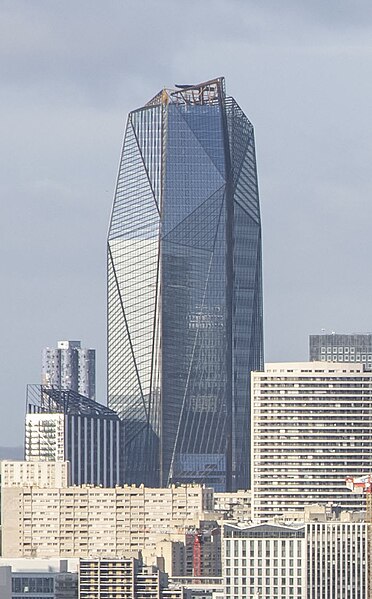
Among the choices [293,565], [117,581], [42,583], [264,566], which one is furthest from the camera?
[293,565]

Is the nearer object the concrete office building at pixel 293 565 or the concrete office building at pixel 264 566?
the concrete office building at pixel 293 565

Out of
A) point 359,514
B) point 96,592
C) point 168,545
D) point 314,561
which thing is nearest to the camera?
point 96,592

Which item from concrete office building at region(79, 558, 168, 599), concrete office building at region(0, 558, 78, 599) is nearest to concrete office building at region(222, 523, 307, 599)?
concrete office building at region(79, 558, 168, 599)

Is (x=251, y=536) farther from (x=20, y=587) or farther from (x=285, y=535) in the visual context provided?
(x=20, y=587)

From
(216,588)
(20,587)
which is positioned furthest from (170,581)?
(20,587)

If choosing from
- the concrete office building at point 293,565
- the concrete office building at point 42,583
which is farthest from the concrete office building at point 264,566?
the concrete office building at point 42,583

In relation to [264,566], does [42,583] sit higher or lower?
lower

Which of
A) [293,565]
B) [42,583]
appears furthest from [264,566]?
[42,583]

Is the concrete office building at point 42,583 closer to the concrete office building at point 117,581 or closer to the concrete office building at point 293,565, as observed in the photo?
the concrete office building at point 117,581

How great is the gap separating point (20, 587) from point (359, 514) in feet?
104

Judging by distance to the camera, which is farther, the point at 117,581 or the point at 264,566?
the point at 264,566

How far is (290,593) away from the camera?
554 feet

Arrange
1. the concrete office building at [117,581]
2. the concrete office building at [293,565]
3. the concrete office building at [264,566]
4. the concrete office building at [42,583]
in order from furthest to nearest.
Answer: the concrete office building at [264,566], the concrete office building at [293,565], the concrete office building at [42,583], the concrete office building at [117,581]

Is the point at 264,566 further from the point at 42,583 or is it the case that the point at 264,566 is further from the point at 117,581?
the point at 42,583
